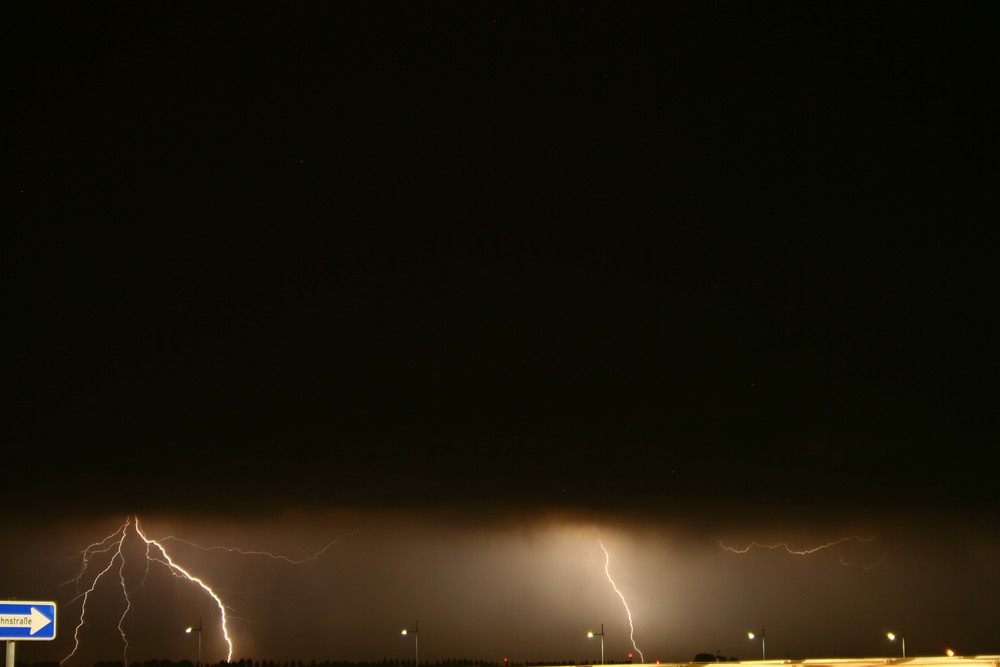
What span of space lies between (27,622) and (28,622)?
0.01 metres

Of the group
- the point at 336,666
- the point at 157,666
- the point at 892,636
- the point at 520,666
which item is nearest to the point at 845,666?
the point at 520,666

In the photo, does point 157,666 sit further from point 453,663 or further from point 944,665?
point 944,665

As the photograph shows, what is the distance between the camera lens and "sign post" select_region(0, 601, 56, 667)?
10.2 m

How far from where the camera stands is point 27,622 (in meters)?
10.3

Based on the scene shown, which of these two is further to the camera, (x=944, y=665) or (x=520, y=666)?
(x=520, y=666)

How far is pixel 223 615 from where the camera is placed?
82.2 meters

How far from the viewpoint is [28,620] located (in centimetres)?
1033

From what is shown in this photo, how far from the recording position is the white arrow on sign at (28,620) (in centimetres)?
1027

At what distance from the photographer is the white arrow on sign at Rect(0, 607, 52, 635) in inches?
404

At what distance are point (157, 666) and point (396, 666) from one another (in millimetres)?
23846

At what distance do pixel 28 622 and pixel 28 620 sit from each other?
0.07ft

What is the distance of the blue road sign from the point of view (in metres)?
10.3

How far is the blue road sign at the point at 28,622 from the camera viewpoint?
33.7ft

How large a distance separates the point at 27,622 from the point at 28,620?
0.08 ft
